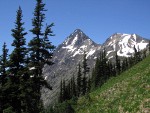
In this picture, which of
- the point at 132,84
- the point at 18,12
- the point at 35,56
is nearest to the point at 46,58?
the point at 35,56

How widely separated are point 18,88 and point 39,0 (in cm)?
1155

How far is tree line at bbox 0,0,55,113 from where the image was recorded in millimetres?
34938

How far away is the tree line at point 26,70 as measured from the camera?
34.9 meters

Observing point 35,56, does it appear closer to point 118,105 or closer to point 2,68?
point 2,68

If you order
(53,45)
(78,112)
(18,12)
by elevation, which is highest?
(18,12)

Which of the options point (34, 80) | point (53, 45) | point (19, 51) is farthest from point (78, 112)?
point (19, 51)

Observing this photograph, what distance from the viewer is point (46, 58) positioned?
120ft

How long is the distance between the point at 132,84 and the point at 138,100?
281 inches

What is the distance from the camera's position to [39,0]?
39.0m

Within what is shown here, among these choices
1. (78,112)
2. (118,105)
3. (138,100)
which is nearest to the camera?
(138,100)

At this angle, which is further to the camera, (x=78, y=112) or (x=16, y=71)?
(x=16, y=71)

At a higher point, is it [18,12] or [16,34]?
[18,12]

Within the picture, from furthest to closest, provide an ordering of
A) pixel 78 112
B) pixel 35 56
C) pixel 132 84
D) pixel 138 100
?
pixel 35 56, pixel 78 112, pixel 132 84, pixel 138 100

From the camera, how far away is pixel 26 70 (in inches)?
1435
